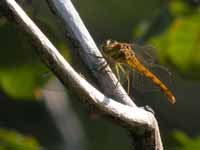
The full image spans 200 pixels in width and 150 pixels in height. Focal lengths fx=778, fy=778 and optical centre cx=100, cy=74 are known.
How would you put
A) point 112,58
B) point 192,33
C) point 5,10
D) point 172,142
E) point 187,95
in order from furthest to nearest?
point 187,95 → point 172,142 → point 192,33 → point 112,58 → point 5,10

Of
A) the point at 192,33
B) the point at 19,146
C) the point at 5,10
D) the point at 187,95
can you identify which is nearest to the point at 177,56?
the point at 192,33

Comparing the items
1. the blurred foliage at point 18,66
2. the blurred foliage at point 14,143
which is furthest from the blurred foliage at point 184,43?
the blurred foliage at point 14,143

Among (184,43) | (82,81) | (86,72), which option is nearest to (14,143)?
(184,43)

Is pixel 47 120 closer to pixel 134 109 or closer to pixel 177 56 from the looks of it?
pixel 177 56

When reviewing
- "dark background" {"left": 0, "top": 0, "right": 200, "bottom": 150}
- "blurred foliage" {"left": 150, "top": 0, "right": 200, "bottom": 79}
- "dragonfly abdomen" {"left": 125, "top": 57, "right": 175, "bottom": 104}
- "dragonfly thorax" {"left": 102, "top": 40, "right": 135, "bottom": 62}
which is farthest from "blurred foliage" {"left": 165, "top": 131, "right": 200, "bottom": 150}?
"dragonfly thorax" {"left": 102, "top": 40, "right": 135, "bottom": 62}

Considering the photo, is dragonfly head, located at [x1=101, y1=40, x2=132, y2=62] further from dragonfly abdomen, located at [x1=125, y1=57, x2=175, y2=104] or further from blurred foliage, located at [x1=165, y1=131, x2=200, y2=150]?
blurred foliage, located at [x1=165, y1=131, x2=200, y2=150]

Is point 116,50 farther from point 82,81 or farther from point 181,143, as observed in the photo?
point 181,143
